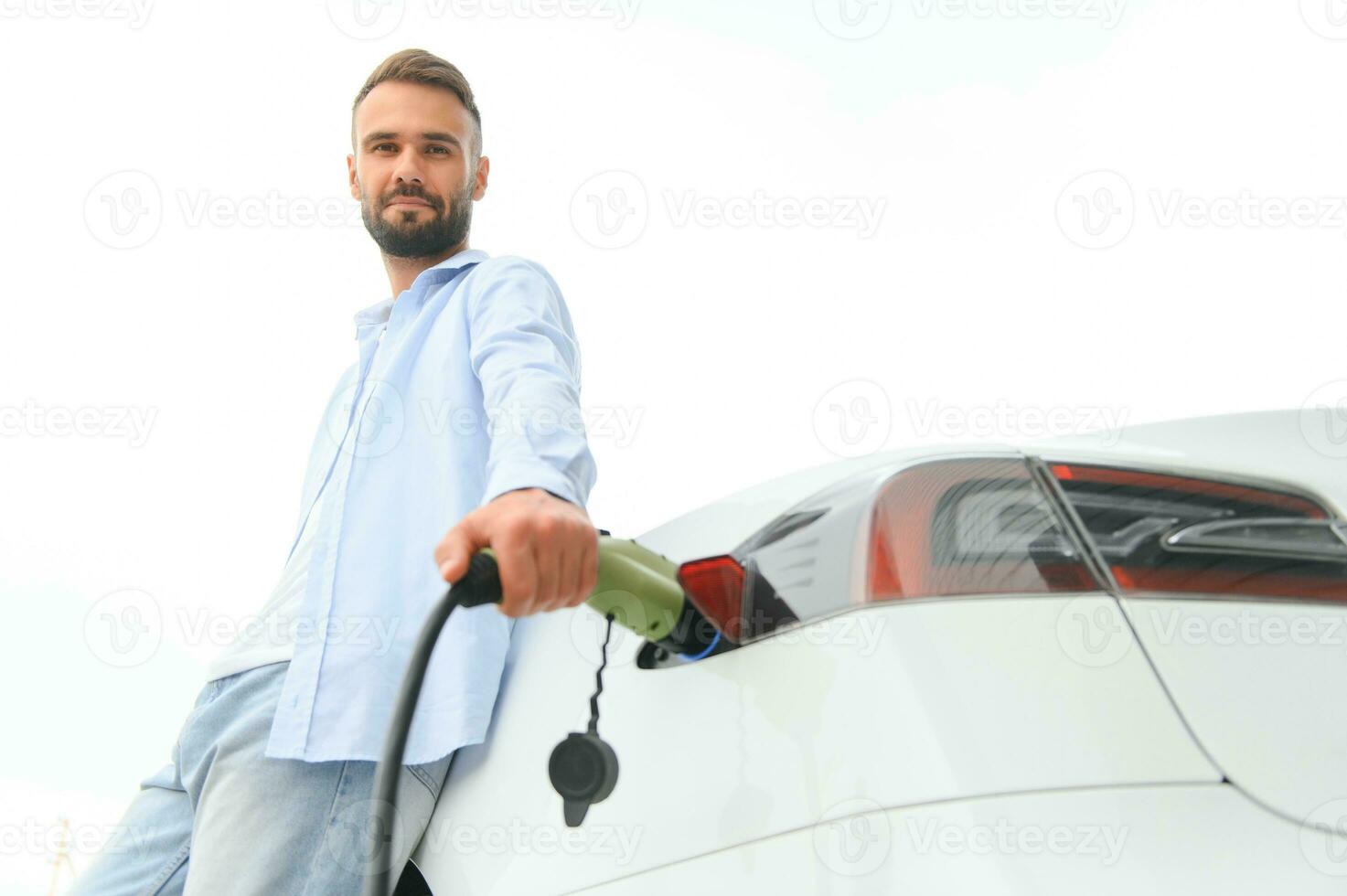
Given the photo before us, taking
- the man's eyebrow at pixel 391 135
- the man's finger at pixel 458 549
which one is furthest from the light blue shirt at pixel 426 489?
the man's eyebrow at pixel 391 135

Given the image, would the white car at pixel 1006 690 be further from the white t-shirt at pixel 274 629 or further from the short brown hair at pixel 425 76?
the short brown hair at pixel 425 76

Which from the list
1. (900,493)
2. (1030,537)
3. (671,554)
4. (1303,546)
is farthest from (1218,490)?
(671,554)

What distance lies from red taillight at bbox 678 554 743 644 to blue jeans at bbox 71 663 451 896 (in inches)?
21.2

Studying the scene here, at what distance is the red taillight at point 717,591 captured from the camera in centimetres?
125

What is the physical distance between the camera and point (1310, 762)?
110 centimetres

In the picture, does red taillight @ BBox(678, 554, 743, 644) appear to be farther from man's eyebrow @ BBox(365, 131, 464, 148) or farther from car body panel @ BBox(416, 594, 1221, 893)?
man's eyebrow @ BBox(365, 131, 464, 148)

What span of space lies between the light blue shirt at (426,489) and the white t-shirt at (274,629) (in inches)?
1.7

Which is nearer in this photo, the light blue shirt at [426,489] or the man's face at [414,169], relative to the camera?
the light blue shirt at [426,489]

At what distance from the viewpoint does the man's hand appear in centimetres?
112

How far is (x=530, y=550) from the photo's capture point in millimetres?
1133

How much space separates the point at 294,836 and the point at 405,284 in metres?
1.16

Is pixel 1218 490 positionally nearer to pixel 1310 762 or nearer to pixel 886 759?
pixel 1310 762

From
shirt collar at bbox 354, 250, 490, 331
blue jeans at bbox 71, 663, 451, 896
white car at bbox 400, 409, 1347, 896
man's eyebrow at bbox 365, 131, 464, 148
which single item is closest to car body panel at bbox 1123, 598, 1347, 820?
white car at bbox 400, 409, 1347, 896

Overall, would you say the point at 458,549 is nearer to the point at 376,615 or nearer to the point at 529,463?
the point at 529,463
